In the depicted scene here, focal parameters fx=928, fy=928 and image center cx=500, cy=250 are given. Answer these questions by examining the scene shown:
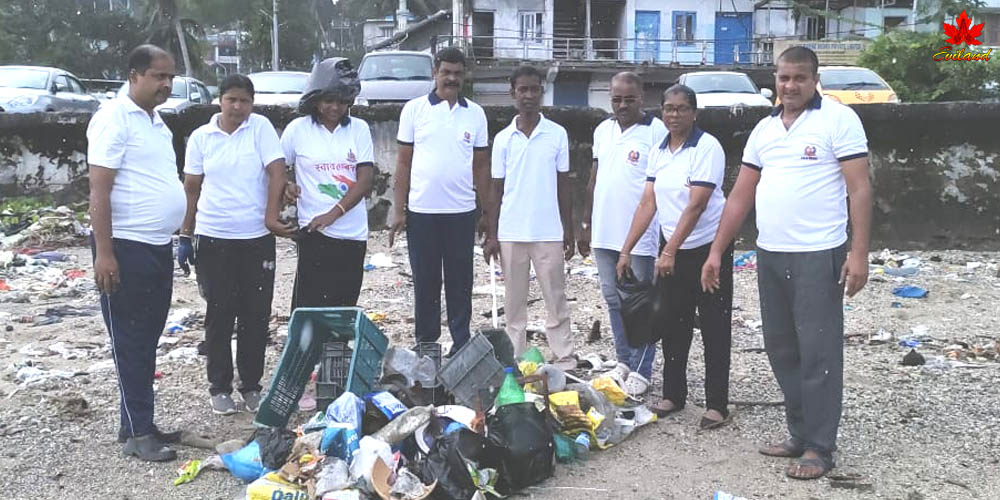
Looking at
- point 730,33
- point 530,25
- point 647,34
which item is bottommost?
point 647,34

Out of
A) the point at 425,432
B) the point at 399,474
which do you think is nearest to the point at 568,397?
the point at 425,432

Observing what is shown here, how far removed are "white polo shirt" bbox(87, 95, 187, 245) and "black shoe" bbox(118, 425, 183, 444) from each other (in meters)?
0.90

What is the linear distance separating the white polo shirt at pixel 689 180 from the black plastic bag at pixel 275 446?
6.87ft

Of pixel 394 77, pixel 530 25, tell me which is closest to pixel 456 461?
pixel 394 77

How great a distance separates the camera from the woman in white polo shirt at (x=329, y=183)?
496cm

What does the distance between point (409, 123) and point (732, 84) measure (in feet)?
39.7

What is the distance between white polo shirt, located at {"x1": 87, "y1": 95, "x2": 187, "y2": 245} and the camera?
402cm

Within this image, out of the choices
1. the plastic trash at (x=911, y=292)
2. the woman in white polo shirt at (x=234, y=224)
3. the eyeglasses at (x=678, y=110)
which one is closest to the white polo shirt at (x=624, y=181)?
the eyeglasses at (x=678, y=110)

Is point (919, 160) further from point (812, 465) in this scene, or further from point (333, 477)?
point (333, 477)

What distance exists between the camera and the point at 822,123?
12.6 feet

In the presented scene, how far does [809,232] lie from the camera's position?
387cm

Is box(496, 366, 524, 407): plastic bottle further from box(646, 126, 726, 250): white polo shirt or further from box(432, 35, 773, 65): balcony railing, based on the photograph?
box(432, 35, 773, 65): balcony railing

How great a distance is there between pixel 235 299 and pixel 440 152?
139cm

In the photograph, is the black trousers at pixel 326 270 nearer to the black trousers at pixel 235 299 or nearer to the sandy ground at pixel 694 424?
the black trousers at pixel 235 299
